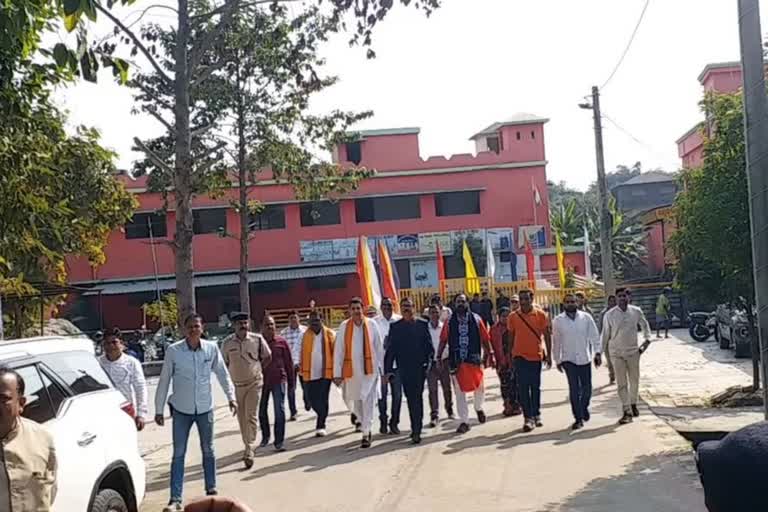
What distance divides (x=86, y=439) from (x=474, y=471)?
4.69m

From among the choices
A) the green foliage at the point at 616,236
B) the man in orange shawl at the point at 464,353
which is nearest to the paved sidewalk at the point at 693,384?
the man in orange shawl at the point at 464,353

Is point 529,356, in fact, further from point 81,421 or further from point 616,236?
point 616,236

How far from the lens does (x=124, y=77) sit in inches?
211

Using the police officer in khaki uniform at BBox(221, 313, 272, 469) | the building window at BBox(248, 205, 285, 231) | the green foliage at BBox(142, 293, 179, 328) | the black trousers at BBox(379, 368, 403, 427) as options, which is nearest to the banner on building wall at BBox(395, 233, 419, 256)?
the building window at BBox(248, 205, 285, 231)

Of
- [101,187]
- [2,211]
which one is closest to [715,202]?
[2,211]

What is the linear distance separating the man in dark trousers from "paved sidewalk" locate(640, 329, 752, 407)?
180 inches

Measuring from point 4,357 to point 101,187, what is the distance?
54.0 ft

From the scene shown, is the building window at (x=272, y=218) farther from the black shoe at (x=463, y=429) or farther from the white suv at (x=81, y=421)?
the white suv at (x=81, y=421)

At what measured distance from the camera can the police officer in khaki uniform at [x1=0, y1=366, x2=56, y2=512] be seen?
466cm

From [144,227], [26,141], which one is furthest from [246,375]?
[144,227]

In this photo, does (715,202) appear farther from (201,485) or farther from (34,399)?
(34,399)

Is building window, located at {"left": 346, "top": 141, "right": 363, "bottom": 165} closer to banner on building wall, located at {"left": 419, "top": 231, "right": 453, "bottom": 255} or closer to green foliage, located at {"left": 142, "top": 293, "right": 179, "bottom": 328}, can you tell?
banner on building wall, located at {"left": 419, "top": 231, "right": 453, "bottom": 255}

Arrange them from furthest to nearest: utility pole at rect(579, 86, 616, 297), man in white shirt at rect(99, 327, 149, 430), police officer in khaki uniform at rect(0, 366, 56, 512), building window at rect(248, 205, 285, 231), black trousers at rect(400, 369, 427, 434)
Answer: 1. building window at rect(248, 205, 285, 231)
2. utility pole at rect(579, 86, 616, 297)
3. black trousers at rect(400, 369, 427, 434)
4. man in white shirt at rect(99, 327, 149, 430)
5. police officer in khaki uniform at rect(0, 366, 56, 512)

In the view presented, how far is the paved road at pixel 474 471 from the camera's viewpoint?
8320 millimetres
